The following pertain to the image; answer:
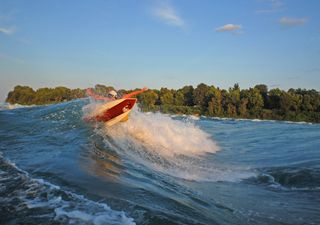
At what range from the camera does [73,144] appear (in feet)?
38.9

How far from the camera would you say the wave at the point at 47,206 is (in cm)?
492

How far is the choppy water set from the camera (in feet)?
17.7

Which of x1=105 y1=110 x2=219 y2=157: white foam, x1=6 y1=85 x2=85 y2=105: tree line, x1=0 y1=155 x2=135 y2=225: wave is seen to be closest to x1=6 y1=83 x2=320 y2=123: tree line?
x1=6 y1=85 x2=85 y2=105: tree line

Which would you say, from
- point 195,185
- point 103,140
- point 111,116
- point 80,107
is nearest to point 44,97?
point 80,107

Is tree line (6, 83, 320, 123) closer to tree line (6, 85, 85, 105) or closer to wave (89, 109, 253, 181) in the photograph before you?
tree line (6, 85, 85, 105)

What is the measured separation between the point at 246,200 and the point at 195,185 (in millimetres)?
1227

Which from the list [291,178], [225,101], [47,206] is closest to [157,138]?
[291,178]

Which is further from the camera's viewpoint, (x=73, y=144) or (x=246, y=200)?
(x=73, y=144)

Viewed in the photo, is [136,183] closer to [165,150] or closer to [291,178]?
[291,178]

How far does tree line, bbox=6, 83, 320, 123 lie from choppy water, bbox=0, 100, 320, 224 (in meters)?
54.8

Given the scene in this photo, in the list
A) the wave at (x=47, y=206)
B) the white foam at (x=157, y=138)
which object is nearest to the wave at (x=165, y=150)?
the white foam at (x=157, y=138)

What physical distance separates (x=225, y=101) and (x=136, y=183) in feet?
309

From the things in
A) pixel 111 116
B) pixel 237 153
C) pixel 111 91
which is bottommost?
pixel 237 153

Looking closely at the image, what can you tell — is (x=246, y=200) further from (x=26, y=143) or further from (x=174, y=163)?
(x=26, y=143)
